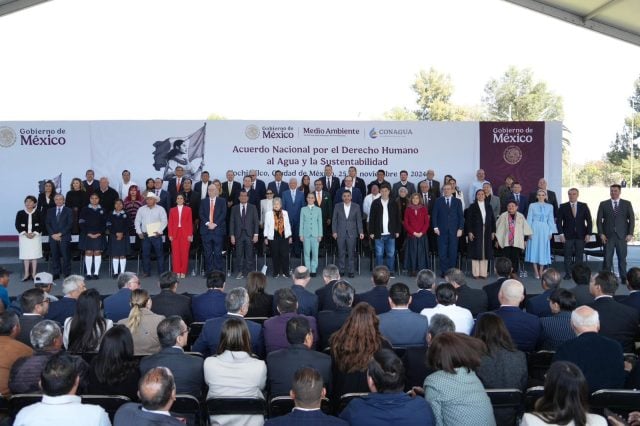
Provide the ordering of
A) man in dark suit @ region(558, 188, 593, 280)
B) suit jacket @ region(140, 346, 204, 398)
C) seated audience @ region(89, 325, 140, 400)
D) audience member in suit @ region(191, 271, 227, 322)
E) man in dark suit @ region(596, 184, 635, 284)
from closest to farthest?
seated audience @ region(89, 325, 140, 400) → suit jacket @ region(140, 346, 204, 398) → audience member in suit @ region(191, 271, 227, 322) → man in dark suit @ region(596, 184, 635, 284) → man in dark suit @ region(558, 188, 593, 280)

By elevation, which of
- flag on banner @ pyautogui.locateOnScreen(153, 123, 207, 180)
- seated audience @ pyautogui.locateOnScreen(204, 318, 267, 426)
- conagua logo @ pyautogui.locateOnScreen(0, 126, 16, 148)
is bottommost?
seated audience @ pyautogui.locateOnScreen(204, 318, 267, 426)

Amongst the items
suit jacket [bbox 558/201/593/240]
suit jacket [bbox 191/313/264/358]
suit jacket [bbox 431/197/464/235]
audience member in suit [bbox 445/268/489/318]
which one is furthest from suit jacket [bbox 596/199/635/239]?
suit jacket [bbox 191/313/264/358]

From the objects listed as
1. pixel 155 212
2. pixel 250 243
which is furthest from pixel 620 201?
pixel 155 212

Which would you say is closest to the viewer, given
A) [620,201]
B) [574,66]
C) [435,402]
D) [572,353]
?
[435,402]

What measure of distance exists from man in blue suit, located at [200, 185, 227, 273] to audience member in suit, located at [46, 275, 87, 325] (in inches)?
190

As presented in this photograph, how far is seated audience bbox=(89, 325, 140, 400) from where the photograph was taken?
3393 mm

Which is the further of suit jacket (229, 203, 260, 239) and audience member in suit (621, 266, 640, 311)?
suit jacket (229, 203, 260, 239)

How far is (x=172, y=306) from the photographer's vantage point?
201 inches

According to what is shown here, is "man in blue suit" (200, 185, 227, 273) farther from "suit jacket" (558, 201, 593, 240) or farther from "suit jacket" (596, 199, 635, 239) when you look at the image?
"suit jacket" (596, 199, 635, 239)

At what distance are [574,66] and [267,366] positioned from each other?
50.4 meters

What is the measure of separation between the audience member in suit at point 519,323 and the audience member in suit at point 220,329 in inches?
69.2

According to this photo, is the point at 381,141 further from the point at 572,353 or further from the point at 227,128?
the point at 572,353

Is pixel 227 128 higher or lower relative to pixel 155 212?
higher

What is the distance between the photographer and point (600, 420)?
2.53 m
